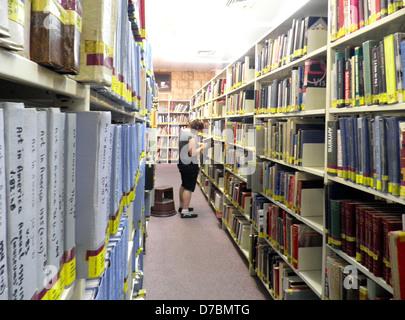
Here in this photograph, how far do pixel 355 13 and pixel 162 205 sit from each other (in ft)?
12.5

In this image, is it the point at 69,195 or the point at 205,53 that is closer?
the point at 69,195

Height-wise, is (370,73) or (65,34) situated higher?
(370,73)

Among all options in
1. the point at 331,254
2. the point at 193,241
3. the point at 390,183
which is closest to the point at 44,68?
the point at 390,183

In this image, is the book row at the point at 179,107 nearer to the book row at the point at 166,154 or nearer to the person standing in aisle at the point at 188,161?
the book row at the point at 166,154

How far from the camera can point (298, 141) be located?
202cm

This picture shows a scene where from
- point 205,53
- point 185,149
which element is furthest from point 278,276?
point 205,53

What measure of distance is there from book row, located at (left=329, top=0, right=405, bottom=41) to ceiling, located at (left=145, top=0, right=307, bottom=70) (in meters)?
1.55

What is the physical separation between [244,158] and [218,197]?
4.53 feet

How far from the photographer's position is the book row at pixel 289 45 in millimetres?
1918

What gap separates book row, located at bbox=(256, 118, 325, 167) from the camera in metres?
1.96

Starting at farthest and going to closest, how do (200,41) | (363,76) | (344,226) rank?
(200,41), (344,226), (363,76)

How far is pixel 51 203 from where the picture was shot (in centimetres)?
49

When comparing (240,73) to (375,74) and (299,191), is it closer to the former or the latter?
(299,191)
